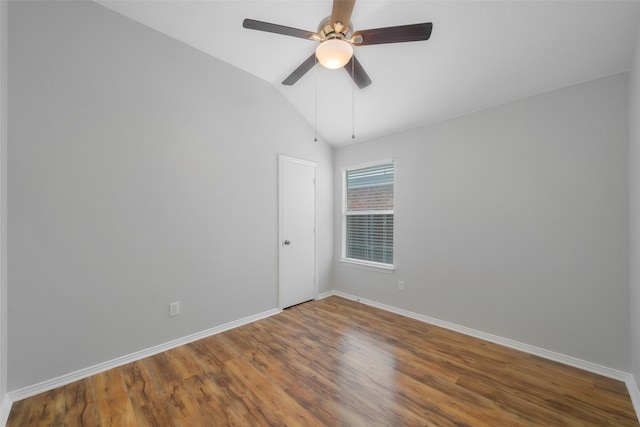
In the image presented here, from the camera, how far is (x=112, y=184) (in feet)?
7.07

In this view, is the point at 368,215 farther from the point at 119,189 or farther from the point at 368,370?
the point at 119,189

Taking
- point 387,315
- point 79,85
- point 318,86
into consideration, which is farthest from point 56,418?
point 318,86

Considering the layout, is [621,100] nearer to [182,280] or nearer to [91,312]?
[182,280]

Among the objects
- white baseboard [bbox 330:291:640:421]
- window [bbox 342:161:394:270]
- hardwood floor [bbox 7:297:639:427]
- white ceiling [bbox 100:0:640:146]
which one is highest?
white ceiling [bbox 100:0:640:146]

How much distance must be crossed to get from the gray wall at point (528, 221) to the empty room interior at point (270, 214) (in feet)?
0.06

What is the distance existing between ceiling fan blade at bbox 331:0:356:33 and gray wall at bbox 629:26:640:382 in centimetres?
198

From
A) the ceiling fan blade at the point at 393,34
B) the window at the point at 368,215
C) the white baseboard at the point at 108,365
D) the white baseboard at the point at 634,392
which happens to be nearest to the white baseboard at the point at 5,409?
the white baseboard at the point at 108,365

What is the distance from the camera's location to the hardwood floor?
160 cm

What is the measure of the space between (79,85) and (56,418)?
2.41m

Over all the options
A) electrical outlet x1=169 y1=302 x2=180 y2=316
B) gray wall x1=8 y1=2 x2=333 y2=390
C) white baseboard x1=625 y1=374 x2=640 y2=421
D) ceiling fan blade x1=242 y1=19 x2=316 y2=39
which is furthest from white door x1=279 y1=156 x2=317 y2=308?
white baseboard x1=625 y1=374 x2=640 y2=421

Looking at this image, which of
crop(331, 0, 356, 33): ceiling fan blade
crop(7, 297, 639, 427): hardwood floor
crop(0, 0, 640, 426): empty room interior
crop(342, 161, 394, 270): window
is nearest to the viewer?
crop(331, 0, 356, 33): ceiling fan blade

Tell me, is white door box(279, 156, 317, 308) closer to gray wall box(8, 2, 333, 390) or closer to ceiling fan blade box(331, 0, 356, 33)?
gray wall box(8, 2, 333, 390)

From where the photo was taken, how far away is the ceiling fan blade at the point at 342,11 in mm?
1471

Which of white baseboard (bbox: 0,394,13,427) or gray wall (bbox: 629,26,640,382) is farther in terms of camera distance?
gray wall (bbox: 629,26,640,382)
